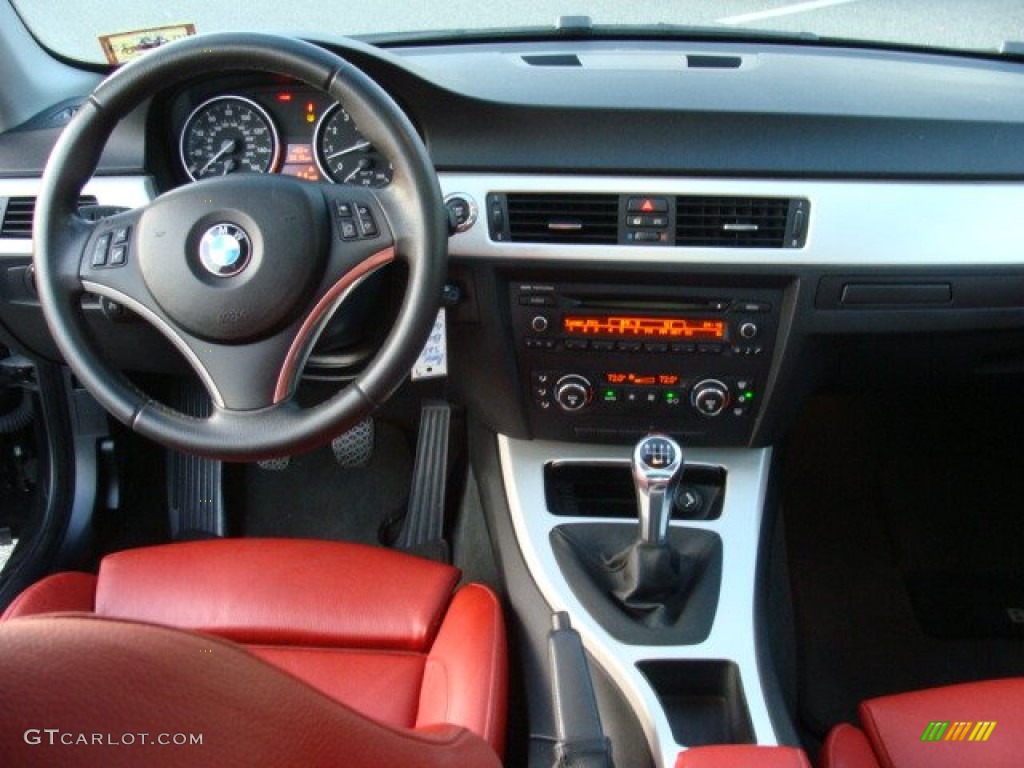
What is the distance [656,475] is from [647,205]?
39cm

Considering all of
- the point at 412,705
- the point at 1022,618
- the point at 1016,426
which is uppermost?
the point at 1016,426

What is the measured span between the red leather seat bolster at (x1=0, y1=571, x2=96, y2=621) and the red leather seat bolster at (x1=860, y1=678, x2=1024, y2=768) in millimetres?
1107

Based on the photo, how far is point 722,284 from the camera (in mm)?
1554

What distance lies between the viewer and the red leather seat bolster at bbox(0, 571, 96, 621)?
1.43 m

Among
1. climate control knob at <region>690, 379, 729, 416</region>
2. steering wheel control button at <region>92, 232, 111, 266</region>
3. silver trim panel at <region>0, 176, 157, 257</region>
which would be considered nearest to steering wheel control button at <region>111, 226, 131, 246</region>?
steering wheel control button at <region>92, 232, 111, 266</region>

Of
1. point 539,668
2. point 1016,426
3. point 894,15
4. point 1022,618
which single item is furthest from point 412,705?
point 894,15

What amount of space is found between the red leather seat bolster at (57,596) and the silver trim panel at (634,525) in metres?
0.68

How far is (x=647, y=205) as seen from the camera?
1.49m

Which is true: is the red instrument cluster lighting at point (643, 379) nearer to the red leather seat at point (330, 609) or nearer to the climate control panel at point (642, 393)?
the climate control panel at point (642, 393)

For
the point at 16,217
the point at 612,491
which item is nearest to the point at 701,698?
the point at 612,491

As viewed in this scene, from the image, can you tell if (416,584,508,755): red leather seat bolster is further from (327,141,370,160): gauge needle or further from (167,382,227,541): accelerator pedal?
(167,382,227,541): accelerator pedal

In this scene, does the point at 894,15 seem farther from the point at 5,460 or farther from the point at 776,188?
the point at 5,460

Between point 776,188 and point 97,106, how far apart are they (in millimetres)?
916

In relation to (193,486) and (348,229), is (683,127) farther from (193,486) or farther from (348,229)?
(193,486)
